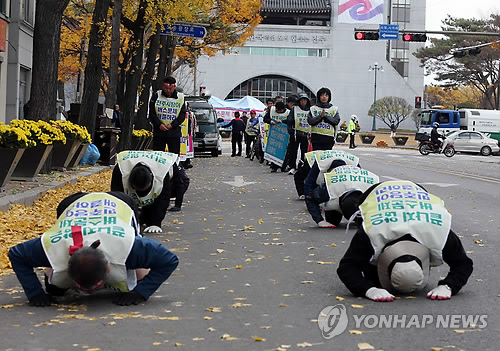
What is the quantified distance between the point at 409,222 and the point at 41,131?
11.0 metres

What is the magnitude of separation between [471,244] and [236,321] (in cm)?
471

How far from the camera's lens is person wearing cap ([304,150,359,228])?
1105 cm

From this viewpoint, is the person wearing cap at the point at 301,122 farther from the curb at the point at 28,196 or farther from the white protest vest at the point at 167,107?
the curb at the point at 28,196

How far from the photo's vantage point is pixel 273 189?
17.8 meters

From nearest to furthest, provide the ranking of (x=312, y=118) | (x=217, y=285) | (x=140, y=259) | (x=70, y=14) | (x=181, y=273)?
(x=140, y=259) < (x=217, y=285) < (x=181, y=273) < (x=312, y=118) < (x=70, y=14)

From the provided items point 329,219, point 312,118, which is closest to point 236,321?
point 329,219

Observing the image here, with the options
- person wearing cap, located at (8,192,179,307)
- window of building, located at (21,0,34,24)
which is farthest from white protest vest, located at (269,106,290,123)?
person wearing cap, located at (8,192,179,307)

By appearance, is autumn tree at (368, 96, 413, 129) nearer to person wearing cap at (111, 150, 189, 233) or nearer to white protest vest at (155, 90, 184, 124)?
white protest vest at (155, 90, 184, 124)

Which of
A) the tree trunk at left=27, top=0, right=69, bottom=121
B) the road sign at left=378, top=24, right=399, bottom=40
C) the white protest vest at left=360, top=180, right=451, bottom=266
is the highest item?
the road sign at left=378, top=24, right=399, bottom=40

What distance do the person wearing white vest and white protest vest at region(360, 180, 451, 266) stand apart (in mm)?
3447

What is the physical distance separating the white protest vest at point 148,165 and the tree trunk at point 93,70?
13.4m

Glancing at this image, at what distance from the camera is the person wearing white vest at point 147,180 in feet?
31.7

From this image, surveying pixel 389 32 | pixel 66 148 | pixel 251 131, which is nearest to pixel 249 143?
pixel 251 131

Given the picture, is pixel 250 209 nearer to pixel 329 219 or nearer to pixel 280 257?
pixel 329 219
